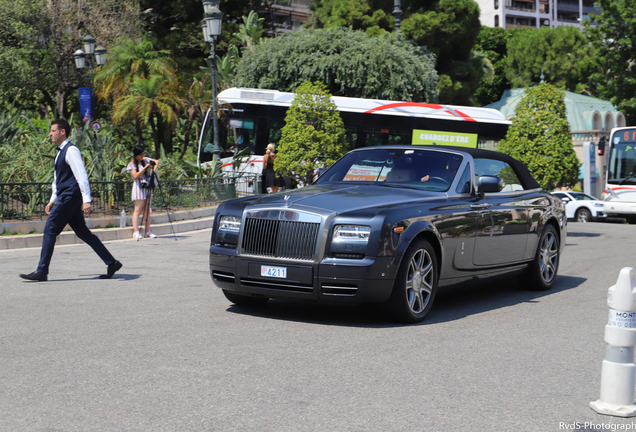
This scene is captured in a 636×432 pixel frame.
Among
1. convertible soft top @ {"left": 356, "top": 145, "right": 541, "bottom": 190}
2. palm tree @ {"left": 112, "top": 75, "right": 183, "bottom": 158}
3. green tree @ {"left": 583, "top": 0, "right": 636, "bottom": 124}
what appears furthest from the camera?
green tree @ {"left": 583, "top": 0, "right": 636, "bottom": 124}

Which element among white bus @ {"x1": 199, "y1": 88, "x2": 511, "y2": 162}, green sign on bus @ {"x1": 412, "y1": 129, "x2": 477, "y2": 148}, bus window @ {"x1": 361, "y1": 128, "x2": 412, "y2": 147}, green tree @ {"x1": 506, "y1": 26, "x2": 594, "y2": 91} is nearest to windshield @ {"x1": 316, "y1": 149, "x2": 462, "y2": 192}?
Answer: white bus @ {"x1": 199, "y1": 88, "x2": 511, "y2": 162}

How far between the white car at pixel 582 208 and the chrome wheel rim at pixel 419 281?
22.8 meters

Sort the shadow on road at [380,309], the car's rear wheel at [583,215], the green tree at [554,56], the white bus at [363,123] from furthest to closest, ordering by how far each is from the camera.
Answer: the green tree at [554,56], the car's rear wheel at [583,215], the white bus at [363,123], the shadow on road at [380,309]

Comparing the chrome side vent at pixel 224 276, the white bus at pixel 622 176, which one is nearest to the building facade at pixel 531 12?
the white bus at pixel 622 176

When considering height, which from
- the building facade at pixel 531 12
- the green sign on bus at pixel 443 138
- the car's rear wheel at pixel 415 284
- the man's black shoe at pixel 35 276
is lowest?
the man's black shoe at pixel 35 276

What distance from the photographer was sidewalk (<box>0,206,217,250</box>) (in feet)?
44.0

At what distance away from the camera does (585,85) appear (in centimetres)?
6800

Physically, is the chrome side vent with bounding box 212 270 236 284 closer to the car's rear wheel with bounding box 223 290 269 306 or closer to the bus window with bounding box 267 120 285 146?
the car's rear wheel with bounding box 223 290 269 306

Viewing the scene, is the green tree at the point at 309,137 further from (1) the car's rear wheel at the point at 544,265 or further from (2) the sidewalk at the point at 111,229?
(1) the car's rear wheel at the point at 544,265

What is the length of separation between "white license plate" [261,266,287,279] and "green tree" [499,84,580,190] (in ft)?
38.5

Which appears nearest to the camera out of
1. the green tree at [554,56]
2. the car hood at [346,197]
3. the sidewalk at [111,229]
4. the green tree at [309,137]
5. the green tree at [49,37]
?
the car hood at [346,197]

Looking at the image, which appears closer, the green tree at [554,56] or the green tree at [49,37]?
the green tree at [49,37]

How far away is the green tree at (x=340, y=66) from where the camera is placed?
33812 mm

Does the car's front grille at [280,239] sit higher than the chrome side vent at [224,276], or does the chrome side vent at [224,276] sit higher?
the car's front grille at [280,239]
